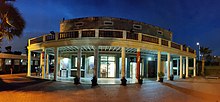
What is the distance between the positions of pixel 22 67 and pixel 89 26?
20558mm

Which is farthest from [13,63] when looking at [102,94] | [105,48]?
[102,94]

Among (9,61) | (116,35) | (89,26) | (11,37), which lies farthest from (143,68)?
(9,61)

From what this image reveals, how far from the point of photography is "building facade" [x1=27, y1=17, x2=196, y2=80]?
64.1 feet

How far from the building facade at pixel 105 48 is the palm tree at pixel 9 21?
4.02 metres

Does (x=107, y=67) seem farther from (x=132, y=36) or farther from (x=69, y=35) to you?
(x=69, y=35)

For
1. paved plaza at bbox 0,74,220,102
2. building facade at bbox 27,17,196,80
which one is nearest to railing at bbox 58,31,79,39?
building facade at bbox 27,17,196,80

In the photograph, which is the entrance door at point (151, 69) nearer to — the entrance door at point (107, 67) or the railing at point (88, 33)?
the entrance door at point (107, 67)

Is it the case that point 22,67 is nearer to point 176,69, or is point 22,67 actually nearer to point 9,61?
point 9,61

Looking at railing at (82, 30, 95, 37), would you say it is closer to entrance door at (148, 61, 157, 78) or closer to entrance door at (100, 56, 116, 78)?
entrance door at (100, 56, 116, 78)

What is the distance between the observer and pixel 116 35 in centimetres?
1969

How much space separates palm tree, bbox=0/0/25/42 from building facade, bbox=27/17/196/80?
4015 mm

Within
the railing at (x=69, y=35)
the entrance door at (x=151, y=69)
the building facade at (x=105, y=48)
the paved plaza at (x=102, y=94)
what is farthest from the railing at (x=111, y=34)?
the entrance door at (x=151, y=69)

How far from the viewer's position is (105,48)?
940 inches

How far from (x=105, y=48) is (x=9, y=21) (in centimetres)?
970
